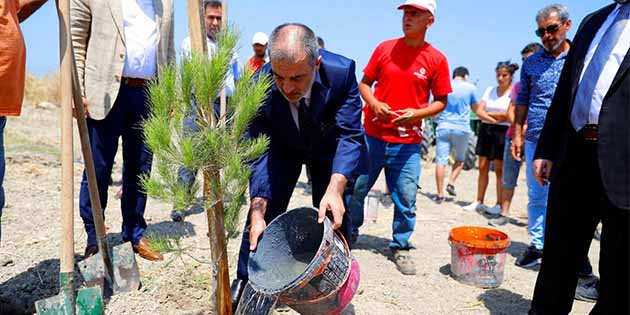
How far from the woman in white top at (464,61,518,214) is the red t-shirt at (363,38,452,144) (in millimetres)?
2445

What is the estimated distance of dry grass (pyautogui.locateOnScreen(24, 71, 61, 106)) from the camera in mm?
14615

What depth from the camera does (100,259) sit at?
259 cm

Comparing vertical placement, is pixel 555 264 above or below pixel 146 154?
below

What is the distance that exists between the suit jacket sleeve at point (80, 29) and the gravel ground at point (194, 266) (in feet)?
3.90

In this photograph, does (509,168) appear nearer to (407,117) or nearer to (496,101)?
(496,101)

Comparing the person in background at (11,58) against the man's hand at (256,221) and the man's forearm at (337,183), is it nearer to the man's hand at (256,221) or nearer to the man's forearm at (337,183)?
the man's hand at (256,221)

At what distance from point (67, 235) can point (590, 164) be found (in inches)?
94.8

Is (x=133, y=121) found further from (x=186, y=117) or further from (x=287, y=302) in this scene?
(x=287, y=302)

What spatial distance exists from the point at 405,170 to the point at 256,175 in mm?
1547

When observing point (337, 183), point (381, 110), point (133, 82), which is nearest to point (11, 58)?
point (133, 82)

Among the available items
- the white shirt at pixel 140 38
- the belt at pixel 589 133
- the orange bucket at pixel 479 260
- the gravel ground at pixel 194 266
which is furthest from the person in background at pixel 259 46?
the belt at pixel 589 133

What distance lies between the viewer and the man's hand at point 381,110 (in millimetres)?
3713

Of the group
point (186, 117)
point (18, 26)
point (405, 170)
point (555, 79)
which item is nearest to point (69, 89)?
point (18, 26)

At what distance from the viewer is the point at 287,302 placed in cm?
224
